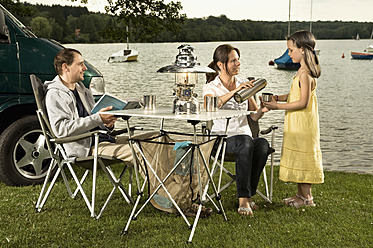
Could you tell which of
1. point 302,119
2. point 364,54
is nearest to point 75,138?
point 302,119

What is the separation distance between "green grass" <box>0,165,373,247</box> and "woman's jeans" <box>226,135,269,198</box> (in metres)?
0.24

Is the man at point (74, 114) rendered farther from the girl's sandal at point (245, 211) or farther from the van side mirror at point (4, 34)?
the van side mirror at point (4, 34)

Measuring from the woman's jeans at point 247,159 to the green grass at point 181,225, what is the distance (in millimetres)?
239

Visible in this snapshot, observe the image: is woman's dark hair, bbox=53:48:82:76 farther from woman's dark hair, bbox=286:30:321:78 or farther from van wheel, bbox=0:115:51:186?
woman's dark hair, bbox=286:30:321:78

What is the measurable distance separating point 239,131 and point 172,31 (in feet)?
30.6

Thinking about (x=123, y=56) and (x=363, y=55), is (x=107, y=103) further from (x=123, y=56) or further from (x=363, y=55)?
(x=123, y=56)

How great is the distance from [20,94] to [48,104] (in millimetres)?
1135

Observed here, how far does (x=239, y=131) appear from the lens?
4.59 m

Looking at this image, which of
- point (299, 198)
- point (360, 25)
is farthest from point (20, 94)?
point (360, 25)

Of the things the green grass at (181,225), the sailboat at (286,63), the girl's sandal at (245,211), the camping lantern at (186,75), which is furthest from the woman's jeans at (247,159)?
the sailboat at (286,63)

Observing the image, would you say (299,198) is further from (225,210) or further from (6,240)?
(6,240)

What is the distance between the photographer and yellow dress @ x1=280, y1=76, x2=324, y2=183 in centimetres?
457

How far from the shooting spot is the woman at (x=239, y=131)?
4.35m

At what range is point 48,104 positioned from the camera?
433cm
